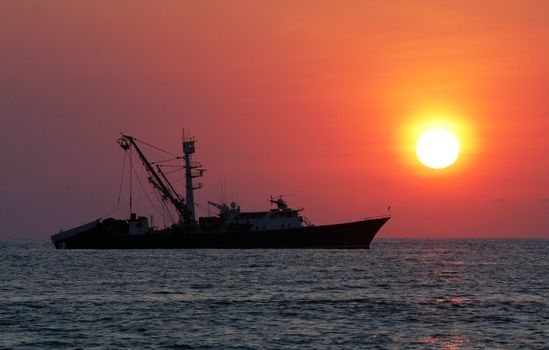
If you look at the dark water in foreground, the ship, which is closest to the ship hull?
the ship

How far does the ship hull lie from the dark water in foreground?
197ft

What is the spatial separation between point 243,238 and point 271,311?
3908 inches

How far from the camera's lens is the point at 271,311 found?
54.3 m

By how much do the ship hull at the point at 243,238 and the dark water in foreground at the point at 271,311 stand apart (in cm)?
5994

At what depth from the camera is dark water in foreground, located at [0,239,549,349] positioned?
140ft

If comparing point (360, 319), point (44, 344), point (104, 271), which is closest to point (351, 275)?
point (104, 271)

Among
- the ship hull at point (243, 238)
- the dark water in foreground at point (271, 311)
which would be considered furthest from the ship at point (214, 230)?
the dark water in foreground at point (271, 311)

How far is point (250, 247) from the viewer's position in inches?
6137

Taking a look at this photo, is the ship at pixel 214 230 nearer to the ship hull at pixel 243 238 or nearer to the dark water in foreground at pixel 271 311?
the ship hull at pixel 243 238

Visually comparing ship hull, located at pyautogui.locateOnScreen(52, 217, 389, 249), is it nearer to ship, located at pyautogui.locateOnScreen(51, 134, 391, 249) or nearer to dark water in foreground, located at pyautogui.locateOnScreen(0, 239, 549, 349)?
ship, located at pyautogui.locateOnScreen(51, 134, 391, 249)

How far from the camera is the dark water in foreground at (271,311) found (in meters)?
42.7

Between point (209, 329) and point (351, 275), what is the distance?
44.2 meters

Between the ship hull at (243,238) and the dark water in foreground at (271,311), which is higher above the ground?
the ship hull at (243,238)

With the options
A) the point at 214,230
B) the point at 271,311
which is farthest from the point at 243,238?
the point at 271,311
